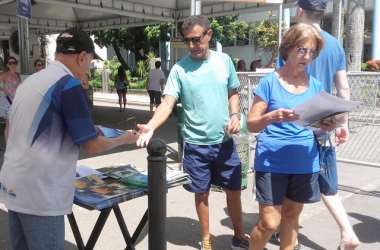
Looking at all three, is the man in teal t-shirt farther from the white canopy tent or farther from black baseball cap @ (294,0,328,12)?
the white canopy tent

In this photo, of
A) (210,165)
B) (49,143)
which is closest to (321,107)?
(210,165)

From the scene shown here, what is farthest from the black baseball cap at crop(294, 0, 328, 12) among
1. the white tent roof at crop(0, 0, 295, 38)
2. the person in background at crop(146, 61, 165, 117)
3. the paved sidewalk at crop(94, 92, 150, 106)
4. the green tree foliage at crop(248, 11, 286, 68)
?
the green tree foliage at crop(248, 11, 286, 68)

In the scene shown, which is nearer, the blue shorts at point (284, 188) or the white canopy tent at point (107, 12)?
the blue shorts at point (284, 188)

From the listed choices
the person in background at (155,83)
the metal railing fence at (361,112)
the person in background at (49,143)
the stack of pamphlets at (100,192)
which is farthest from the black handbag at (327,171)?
the person in background at (155,83)

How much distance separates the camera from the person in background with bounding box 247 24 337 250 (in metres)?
2.72

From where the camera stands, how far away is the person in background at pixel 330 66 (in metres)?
3.15

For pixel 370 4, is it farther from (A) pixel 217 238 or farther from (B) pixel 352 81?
(A) pixel 217 238

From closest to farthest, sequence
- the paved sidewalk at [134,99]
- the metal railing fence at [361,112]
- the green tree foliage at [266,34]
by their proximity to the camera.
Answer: the metal railing fence at [361,112]
the paved sidewalk at [134,99]
the green tree foliage at [266,34]

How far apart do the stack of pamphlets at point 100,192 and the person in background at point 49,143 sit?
0.46 feet

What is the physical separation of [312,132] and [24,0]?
24.5 ft

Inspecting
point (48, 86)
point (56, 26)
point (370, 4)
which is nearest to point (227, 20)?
point (370, 4)

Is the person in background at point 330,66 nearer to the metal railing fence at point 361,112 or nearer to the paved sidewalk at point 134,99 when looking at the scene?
the metal railing fence at point 361,112

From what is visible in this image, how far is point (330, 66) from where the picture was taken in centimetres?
322

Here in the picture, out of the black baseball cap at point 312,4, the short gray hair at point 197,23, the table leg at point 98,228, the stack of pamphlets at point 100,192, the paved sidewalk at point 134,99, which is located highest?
the black baseball cap at point 312,4
